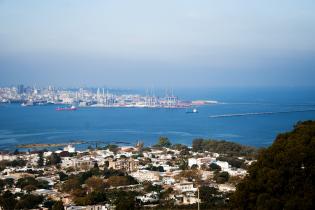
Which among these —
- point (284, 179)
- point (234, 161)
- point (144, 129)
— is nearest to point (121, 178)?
point (234, 161)

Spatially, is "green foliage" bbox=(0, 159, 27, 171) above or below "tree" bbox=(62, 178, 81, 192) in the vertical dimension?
below

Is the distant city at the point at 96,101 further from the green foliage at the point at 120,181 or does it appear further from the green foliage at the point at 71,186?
the green foliage at the point at 71,186

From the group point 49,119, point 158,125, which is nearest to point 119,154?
point 158,125

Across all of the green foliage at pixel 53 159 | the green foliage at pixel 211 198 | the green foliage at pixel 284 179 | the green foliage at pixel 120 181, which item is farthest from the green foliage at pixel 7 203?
the green foliage at pixel 53 159

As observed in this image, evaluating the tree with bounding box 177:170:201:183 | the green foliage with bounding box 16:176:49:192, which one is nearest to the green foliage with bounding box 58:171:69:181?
the green foliage with bounding box 16:176:49:192

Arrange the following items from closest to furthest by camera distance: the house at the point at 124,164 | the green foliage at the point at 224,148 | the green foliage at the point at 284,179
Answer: the green foliage at the point at 284,179, the house at the point at 124,164, the green foliage at the point at 224,148

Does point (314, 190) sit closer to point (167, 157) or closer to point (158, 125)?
point (167, 157)

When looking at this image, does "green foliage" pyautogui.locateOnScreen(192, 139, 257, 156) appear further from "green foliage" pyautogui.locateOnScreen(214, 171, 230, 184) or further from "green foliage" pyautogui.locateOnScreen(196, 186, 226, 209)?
"green foliage" pyautogui.locateOnScreen(196, 186, 226, 209)
